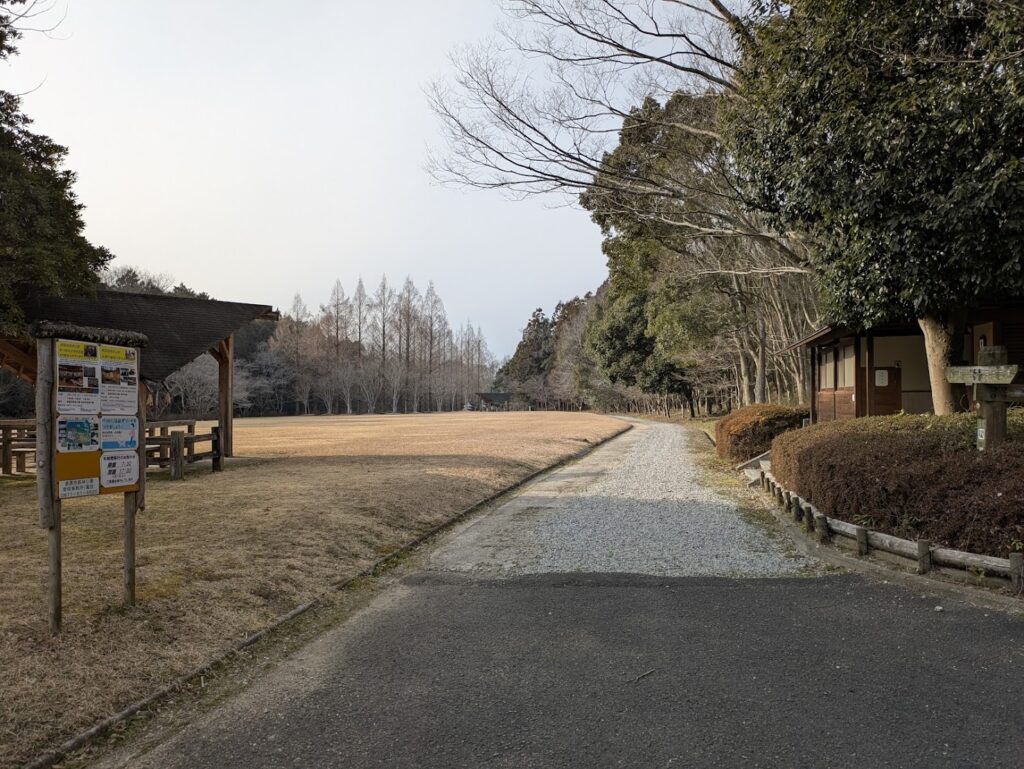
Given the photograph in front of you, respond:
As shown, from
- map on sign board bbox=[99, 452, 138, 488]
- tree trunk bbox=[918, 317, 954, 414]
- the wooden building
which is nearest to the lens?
map on sign board bbox=[99, 452, 138, 488]

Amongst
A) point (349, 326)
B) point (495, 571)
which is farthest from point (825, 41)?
point (349, 326)

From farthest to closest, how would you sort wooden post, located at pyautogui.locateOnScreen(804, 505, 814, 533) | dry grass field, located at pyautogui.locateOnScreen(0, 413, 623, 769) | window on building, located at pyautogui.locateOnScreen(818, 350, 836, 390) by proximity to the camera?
window on building, located at pyautogui.locateOnScreen(818, 350, 836, 390) → wooden post, located at pyautogui.locateOnScreen(804, 505, 814, 533) → dry grass field, located at pyautogui.locateOnScreen(0, 413, 623, 769)

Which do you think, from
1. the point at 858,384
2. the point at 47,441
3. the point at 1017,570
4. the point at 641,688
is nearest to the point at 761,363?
the point at 858,384

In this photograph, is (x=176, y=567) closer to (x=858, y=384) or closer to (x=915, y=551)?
(x=915, y=551)

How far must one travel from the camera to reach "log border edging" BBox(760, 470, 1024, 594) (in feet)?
15.8

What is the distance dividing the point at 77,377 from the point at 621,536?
18.4 ft

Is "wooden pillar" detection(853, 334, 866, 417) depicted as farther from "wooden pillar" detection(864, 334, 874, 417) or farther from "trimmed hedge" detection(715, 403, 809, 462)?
"trimmed hedge" detection(715, 403, 809, 462)

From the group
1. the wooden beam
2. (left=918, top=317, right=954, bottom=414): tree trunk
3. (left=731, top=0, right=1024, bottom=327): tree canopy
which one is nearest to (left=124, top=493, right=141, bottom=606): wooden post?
(left=731, top=0, right=1024, bottom=327): tree canopy

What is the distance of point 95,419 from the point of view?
4094mm

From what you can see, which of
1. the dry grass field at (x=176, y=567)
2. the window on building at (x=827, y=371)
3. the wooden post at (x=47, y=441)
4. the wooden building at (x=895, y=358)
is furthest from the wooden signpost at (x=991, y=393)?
the window on building at (x=827, y=371)

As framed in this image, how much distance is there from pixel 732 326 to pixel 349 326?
56.9m

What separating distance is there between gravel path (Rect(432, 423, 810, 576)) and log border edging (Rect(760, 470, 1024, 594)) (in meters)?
0.48

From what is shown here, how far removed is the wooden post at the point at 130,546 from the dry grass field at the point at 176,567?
4.8 inches

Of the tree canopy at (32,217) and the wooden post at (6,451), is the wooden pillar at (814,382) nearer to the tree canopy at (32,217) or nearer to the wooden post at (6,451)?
the tree canopy at (32,217)
